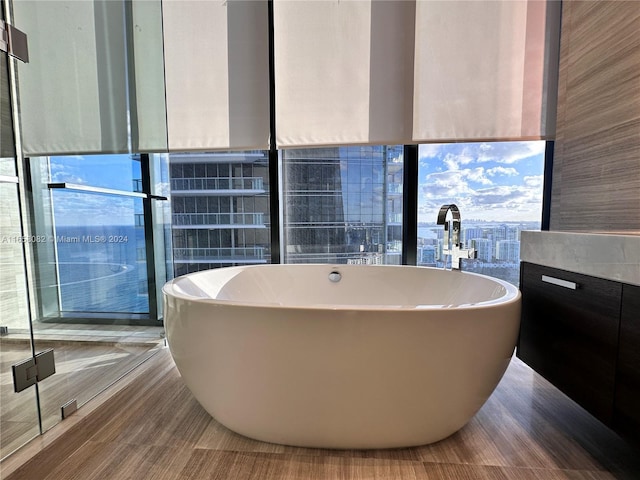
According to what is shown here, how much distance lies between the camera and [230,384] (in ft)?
3.71

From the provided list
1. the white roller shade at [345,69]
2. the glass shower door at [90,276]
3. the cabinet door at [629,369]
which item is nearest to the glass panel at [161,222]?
the glass shower door at [90,276]

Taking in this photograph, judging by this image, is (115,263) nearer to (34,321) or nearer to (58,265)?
(58,265)

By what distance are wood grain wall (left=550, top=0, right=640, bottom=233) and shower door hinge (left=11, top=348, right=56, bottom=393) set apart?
2647mm

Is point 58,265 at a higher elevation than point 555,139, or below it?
below

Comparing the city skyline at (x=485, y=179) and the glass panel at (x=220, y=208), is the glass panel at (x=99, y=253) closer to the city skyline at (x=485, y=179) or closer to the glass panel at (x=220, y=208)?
the glass panel at (x=220, y=208)

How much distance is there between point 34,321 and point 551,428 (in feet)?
7.34

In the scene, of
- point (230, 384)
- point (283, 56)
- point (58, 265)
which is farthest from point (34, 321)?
point (283, 56)

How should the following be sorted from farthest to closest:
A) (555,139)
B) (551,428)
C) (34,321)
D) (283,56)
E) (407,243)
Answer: (407,243) < (283,56) < (555,139) < (34,321) < (551,428)

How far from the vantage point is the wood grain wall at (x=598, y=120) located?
1.43m

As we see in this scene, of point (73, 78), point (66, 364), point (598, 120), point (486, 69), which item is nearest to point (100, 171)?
point (73, 78)

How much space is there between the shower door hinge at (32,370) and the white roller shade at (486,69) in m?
2.30

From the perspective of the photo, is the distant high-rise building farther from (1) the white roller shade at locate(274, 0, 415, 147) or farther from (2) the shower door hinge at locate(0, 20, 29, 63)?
(2) the shower door hinge at locate(0, 20, 29, 63)

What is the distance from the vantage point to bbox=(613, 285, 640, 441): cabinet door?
0.91 metres

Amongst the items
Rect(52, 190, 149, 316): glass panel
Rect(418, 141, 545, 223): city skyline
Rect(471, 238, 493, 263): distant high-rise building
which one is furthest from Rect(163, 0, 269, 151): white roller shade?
Rect(471, 238, 493, 263): distant high-rise building
